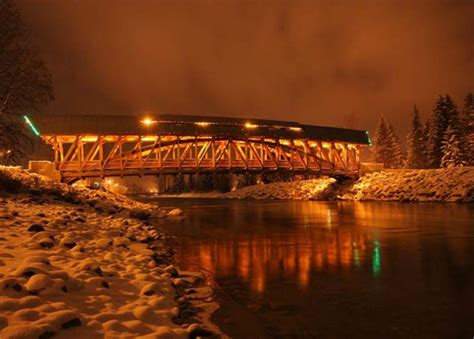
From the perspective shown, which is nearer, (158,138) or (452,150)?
(158,138)

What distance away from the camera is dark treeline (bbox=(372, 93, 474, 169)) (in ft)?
161

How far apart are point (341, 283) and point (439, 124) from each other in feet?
176

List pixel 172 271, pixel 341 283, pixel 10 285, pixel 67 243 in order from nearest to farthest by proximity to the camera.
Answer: pixel 10 285 < pixel 341 283 < pixel 172 271 < pixel 67 243

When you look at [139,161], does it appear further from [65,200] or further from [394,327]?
[394,327]

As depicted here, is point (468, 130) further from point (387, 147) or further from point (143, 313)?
point (143, 313)

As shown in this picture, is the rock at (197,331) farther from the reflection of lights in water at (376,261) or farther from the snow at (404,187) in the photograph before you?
the snow at (404,187)

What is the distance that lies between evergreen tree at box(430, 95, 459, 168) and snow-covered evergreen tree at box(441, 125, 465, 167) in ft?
7.50

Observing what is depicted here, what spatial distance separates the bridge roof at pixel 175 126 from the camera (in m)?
33.0

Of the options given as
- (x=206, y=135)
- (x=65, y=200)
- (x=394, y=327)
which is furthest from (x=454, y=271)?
(x=206, y=135)

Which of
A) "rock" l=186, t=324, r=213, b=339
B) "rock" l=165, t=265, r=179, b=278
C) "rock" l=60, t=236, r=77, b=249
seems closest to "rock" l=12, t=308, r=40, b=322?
"rock" l=186, t=324, r=213, b=339

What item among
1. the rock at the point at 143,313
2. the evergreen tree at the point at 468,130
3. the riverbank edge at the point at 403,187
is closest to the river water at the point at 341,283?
the rock at the point at 143,313

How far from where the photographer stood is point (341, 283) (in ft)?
25.3

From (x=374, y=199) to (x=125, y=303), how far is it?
40.1 meters

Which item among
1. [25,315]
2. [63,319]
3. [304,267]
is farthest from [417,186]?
[25,315]
